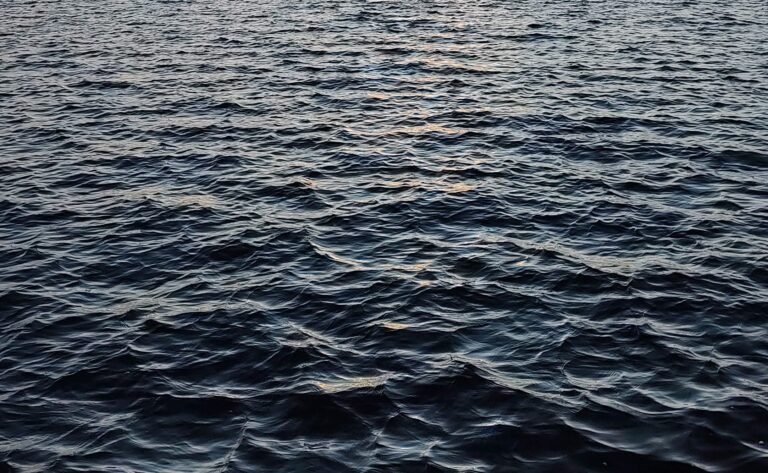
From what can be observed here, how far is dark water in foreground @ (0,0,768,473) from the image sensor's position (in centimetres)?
1686

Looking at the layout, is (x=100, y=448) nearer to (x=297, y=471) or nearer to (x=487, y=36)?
(x=297, y=471)

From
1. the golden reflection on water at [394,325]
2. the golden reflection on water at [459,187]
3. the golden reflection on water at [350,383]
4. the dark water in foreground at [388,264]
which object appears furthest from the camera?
the golden reflection on water at [459,187]

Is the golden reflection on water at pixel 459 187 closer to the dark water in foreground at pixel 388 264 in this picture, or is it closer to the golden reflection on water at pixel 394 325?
the dark water in foreground at pixel 388 264

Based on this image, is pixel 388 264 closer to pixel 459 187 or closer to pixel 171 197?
pixel 459 187

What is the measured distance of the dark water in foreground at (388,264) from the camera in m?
16.9

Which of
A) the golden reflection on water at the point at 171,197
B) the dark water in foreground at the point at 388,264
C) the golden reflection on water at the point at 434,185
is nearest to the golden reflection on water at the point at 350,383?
the dark water in foreground at the point at 388,264

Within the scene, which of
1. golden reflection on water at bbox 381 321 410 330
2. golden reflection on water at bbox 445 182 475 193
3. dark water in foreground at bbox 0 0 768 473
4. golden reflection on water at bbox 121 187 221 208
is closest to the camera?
dark water in foreground at bbox 0 0 768 473

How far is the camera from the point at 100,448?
1644 cm

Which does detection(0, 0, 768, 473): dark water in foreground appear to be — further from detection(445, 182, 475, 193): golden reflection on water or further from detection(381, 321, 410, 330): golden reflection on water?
detection(445, 182, 475, 193): golden reflection on water

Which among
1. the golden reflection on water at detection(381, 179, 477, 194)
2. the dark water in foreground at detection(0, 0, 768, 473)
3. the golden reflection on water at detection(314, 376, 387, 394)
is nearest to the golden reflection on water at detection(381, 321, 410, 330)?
the dark water in foreground at detection(0, 0, 768, 473)

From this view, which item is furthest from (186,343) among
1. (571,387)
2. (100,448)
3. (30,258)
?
(571,387)

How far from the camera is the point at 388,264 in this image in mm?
24172

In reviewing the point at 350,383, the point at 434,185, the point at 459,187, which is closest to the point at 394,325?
the point at 350,383

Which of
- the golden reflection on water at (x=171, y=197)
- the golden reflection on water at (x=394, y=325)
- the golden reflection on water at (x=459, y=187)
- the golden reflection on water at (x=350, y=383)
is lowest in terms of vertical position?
the golden reflection on water at (x=459, y=187)
